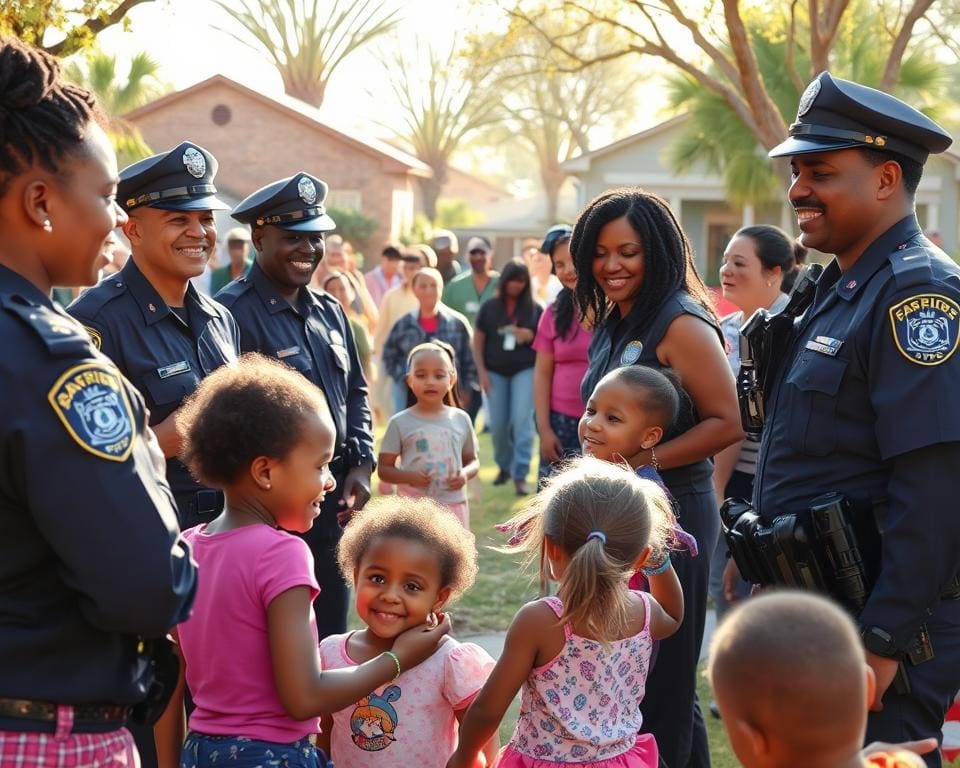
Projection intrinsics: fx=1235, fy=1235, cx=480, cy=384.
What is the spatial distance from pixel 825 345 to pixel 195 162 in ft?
7.22

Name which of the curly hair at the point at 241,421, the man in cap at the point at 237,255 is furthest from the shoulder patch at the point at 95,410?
the man in cap at the point at 237,255

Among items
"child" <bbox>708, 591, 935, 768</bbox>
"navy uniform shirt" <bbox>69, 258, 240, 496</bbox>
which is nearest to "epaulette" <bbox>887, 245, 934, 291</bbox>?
"child" <bbox>708, 591, 935, 768</bbox>

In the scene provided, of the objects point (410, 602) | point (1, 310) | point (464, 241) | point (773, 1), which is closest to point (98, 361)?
point (1, 310)

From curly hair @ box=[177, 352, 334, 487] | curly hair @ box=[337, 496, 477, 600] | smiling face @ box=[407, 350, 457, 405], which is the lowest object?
curly hair @ box=[337, 496, 477, 600]

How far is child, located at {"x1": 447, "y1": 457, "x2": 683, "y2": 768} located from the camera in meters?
2.99

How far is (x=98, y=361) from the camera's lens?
79.3 inches

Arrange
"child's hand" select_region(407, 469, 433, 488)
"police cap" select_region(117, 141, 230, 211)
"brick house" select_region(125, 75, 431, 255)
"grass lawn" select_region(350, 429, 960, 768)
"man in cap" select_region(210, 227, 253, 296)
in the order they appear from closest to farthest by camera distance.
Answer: "police cap" select_region(117, 141, 230, 211), "grass lawn" select_region(350, 429, 960, 768), "child's hand" select_region(407, 469, 433, 488), "man in cap" select_region(210, 227, 253, 296), "brick house" select_region(125, 75, 431, 255)

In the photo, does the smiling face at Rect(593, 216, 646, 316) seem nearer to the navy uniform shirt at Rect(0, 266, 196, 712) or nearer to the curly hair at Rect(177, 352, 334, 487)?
Result: the curly hair at Rect(177, 352, 334, 487)

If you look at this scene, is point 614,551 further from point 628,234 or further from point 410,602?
point 628,234

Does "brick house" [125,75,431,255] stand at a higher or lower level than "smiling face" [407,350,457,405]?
higher

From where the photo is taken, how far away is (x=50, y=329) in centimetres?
199

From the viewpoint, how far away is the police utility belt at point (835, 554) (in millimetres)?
2902

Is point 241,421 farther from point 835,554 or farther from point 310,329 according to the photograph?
point 310,329

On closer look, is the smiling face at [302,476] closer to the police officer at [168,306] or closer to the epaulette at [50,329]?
the epaulette at [50,329]
